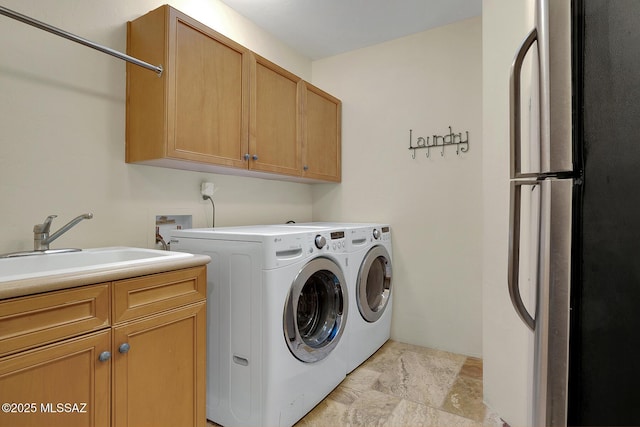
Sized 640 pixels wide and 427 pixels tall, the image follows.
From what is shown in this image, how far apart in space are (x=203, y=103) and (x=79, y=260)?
0.94 m

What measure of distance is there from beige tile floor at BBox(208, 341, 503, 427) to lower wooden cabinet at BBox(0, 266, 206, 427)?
586mm

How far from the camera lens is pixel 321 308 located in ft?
6.43

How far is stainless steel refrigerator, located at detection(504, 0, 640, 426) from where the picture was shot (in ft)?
2.00

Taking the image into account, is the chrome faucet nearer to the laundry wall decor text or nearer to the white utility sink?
the white utility sink

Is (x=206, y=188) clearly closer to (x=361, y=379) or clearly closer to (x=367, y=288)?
(x=367, y=288)

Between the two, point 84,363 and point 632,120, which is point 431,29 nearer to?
point 632,120

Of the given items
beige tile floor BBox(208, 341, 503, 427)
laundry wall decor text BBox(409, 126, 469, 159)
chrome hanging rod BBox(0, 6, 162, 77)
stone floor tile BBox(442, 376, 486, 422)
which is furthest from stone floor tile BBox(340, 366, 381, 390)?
chrome hanging rod BBox(0, 6, 162, 77)

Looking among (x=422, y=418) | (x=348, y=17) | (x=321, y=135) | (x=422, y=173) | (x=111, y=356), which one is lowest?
(x=422, y=418)

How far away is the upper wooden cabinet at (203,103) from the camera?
1580 mm

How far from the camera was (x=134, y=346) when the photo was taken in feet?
3.74

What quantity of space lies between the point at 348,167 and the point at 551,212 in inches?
88.4

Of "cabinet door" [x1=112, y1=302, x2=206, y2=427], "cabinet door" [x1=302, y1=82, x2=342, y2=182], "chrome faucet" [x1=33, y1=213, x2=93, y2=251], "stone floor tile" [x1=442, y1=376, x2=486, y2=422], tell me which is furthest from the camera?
"cabinet door" [x1=302, y1=82, x2=342, y2=182]

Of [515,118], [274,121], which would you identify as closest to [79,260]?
[274,121]

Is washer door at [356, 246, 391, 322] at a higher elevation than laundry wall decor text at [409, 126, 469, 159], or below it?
below
